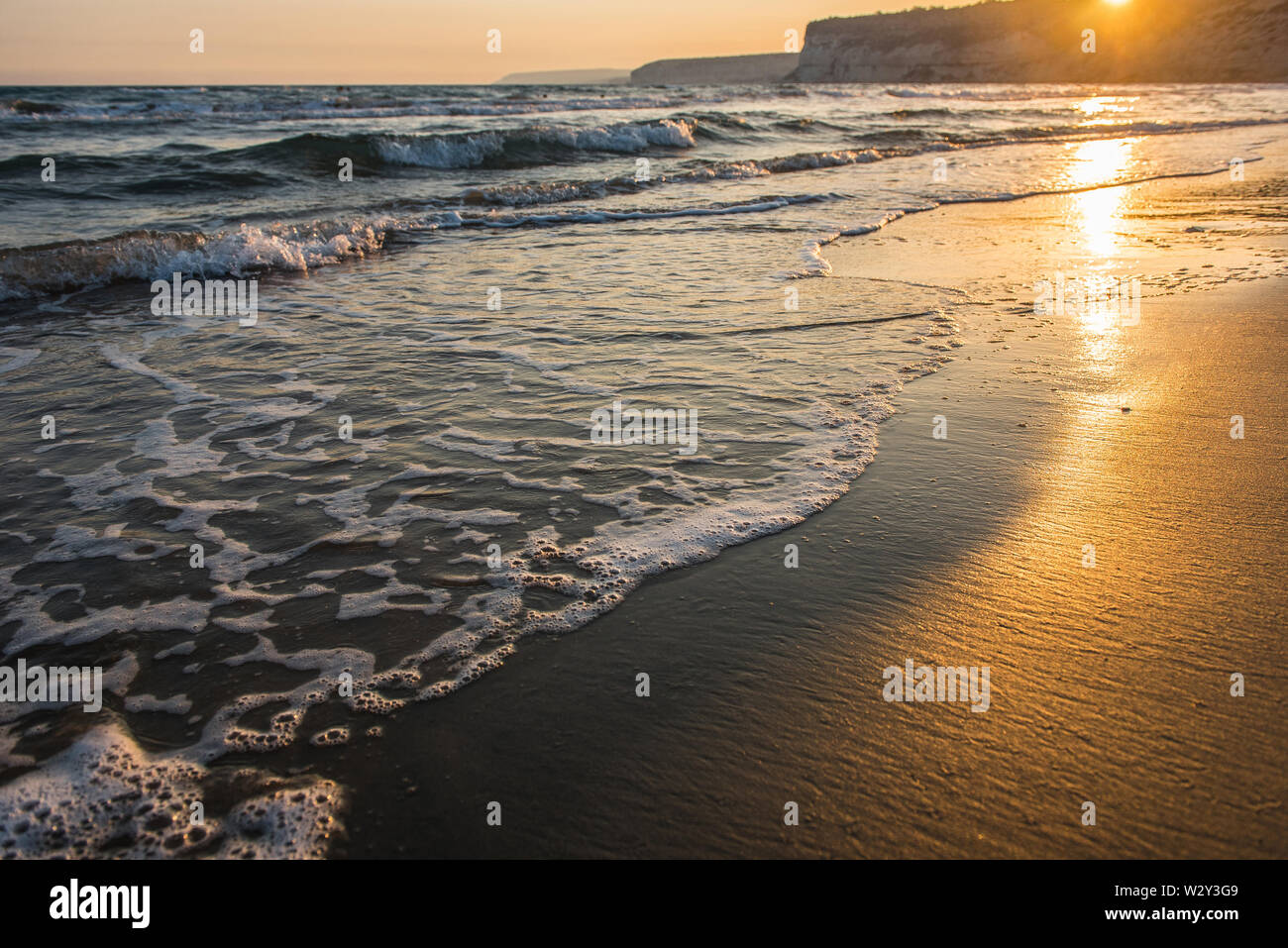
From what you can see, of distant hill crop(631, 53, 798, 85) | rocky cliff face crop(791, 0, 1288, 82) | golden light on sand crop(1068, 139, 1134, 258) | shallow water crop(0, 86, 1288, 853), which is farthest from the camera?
distant hill crop(631, 53, 798, 85)

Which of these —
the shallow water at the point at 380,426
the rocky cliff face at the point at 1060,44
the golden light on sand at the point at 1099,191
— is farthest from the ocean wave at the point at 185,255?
the rocky cliff face at the point at 1060,44

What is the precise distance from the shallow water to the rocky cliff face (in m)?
79.5

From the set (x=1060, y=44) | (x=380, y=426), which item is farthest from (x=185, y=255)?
(x=1060, y=44)

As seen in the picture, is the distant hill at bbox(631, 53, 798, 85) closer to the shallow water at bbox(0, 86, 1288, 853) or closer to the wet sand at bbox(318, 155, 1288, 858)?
the shallow water at bbox(0, 86, 1288, 853)

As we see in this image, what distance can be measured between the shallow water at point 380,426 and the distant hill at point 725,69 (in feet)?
565

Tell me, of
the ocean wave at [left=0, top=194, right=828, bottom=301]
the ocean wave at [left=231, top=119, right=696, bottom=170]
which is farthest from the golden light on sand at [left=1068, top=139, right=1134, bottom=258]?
the ocean wave at [left=231, top=119, right=696, bottom=170]

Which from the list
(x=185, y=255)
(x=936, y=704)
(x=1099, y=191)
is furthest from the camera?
(x=1099, y=191)

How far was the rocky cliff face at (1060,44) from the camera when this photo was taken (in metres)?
68.8

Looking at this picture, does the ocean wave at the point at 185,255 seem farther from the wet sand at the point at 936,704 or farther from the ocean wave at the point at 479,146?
the ocean wave at the point at 479,146

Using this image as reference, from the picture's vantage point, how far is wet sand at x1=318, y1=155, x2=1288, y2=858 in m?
1.89

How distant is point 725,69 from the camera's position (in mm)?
183500

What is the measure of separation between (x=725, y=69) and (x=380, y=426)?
663 feet

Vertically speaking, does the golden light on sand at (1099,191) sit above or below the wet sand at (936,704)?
above

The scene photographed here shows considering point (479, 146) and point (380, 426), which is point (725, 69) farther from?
point (380, 426)
